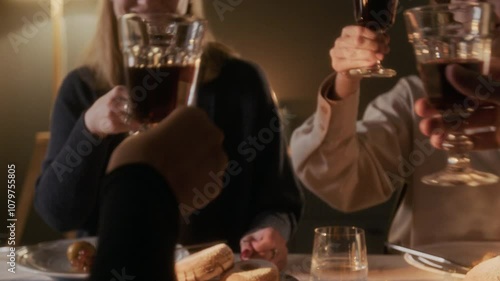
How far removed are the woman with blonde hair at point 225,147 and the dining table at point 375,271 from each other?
0.03 meters

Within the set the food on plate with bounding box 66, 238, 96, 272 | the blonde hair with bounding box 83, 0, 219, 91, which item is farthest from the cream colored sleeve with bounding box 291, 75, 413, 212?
the food on plate with bounding box 66, 238, 96, 272

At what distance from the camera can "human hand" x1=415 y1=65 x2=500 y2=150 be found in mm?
787

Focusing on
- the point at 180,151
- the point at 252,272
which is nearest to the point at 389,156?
the point at 252,272

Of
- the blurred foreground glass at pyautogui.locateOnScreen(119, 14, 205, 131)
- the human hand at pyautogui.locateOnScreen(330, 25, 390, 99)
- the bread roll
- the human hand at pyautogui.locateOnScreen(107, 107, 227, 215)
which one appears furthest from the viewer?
the human hand at pyautogui.locateOnScreen(330, 25, 390, 99)

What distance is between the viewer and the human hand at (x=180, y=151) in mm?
371

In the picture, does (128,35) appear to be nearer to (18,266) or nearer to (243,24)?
(243,24)

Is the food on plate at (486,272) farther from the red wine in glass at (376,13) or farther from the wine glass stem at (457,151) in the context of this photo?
the red wine in glass at (376,13)

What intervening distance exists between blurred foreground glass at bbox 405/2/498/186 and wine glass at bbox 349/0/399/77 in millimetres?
32

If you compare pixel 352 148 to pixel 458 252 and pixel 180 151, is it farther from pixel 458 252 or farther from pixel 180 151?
pixel 180 151

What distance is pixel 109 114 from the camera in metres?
0.87

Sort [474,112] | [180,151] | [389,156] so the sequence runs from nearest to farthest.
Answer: [180,151] < [474,112] < [389,156]

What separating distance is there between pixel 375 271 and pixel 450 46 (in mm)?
333

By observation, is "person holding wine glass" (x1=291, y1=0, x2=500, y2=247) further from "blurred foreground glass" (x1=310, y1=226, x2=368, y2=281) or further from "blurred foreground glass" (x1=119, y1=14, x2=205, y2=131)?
"blurred foreground glass" (x1=119, y1=14, x2=205, y2=131)

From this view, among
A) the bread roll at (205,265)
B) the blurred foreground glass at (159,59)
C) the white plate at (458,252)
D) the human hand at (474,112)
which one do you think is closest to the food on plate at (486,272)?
the white plate at (458,252)
